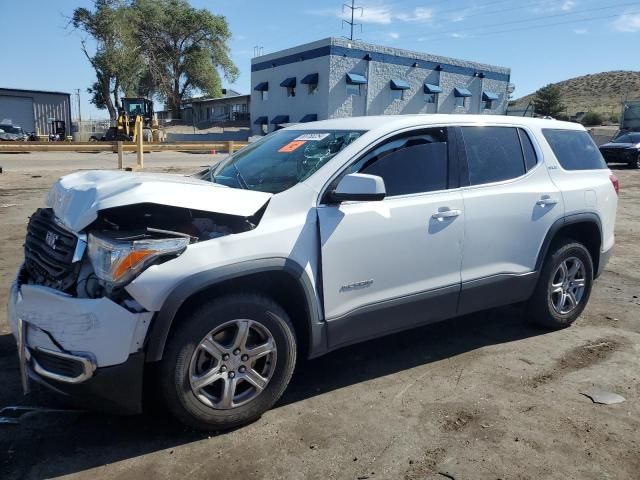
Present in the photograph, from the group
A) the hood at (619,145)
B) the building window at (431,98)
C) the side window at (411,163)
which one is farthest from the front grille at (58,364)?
the building window at (431,98)

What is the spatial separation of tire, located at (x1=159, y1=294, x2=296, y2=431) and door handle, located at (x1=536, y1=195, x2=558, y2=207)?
2.41m

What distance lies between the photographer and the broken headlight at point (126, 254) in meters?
2.68

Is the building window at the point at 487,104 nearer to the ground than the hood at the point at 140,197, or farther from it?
farther from it

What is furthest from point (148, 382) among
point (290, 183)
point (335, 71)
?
point (335, 71)

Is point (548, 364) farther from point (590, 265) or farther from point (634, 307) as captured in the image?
point (634, 307)

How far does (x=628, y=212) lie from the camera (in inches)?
467

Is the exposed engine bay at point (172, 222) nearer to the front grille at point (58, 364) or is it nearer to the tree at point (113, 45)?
the front grille at point (58, 364)

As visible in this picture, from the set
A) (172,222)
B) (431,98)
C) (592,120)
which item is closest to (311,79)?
(431,98)

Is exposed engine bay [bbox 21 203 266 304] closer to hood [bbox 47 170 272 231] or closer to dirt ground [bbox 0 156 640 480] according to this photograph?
hood [bbox 47 170 272 231]

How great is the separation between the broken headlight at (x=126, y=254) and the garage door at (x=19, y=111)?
189 ft

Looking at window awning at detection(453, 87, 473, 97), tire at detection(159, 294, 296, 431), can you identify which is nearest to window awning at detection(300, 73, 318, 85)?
window awning at detection(453, 87, 473, 97)

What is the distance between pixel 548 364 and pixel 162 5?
57305 mm

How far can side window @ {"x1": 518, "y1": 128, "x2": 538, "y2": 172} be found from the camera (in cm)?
446

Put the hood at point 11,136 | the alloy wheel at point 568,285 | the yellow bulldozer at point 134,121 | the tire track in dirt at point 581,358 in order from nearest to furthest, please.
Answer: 1. the tire track in dirt at point 581,358
2. the alloy wheel at point 568,285
3. the yellow bulldozer at point 134,121
4. the hood at point 11,136
